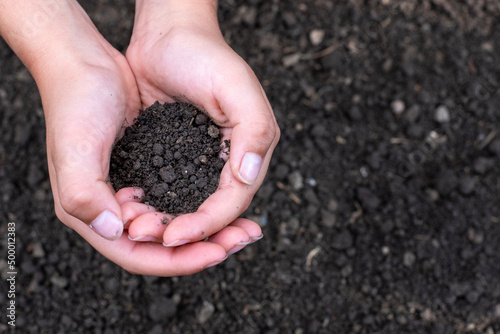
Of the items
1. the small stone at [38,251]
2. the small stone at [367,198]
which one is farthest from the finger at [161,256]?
the small stone at [367,198]

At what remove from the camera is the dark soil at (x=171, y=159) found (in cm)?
Result: 166

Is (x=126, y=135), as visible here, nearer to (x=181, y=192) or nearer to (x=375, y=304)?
(x=181, y=192)

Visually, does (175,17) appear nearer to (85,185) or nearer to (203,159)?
(203,159)

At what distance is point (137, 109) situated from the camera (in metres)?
1.91

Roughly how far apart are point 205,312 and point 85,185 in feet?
3.50

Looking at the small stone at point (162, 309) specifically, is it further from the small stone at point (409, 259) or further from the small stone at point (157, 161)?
the small stone at point (409, 259)

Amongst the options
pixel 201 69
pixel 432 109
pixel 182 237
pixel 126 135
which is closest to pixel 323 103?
pixel 432 109

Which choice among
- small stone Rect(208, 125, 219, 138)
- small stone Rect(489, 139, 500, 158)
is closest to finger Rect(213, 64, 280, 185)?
small stone Rect(208, 125, 219, 138)

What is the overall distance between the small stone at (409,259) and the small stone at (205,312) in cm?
100

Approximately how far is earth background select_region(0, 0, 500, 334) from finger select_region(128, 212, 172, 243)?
0.75 m

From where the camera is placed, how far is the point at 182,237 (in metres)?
1.45

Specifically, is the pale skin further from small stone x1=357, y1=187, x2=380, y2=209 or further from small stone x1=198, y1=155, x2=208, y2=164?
small stone x1=357, y1=187, x2=380, y2=209

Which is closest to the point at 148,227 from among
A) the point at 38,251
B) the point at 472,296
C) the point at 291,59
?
the point at 38,251

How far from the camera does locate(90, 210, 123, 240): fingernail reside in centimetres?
142
